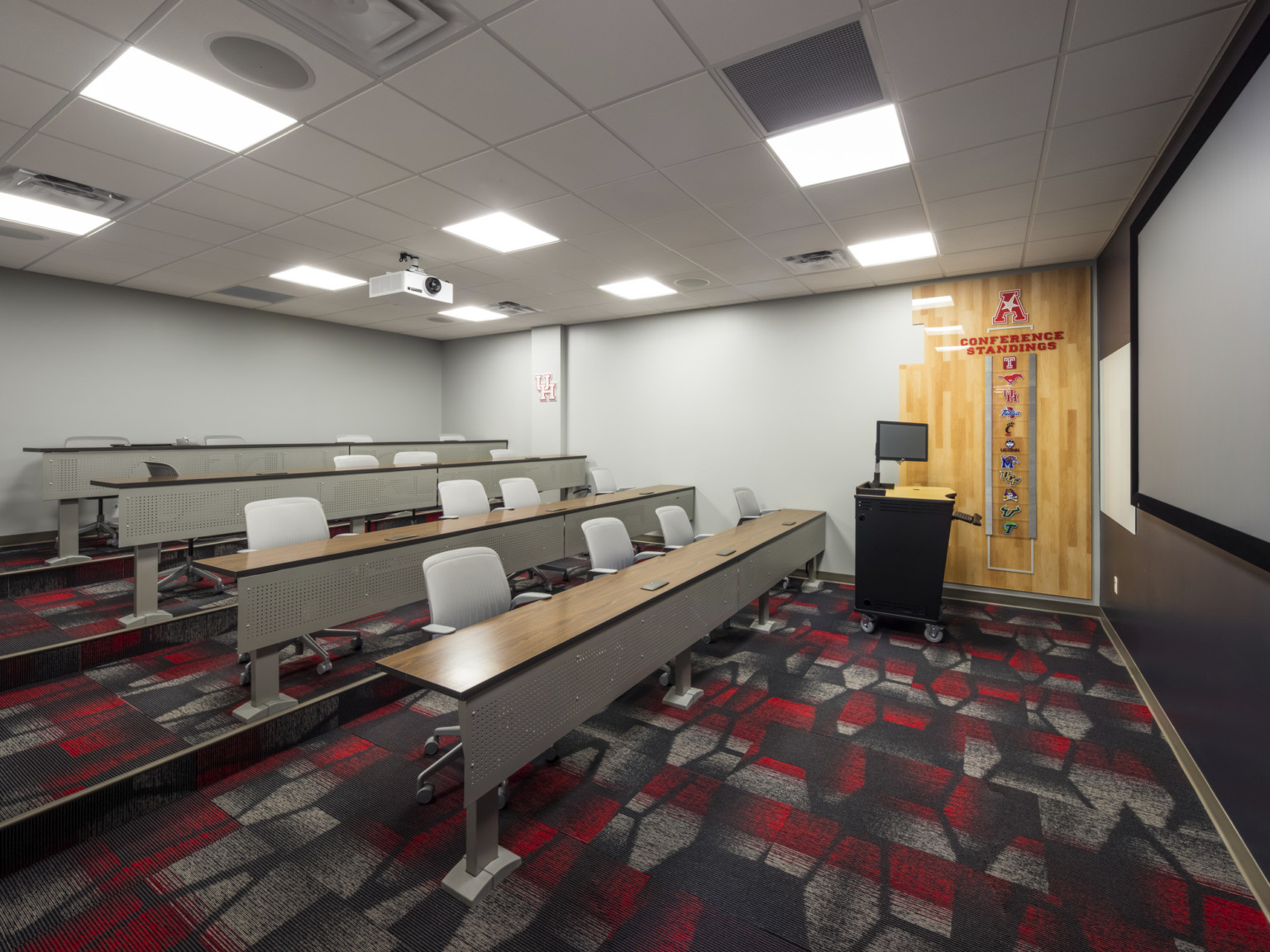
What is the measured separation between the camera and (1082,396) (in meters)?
4.77

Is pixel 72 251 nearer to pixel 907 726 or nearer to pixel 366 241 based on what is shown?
pixel 366 241

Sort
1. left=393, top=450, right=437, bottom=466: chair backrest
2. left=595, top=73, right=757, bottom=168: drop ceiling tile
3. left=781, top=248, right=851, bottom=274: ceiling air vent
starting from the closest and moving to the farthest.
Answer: left=595, top=73, right=757, bottom=168: drop ceiling tile
left=781, top=248, right=851, bottom=274: ceiling air vent
left=393, top=450, right=437, bottom=466: chair backrest

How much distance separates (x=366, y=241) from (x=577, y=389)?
3.59m

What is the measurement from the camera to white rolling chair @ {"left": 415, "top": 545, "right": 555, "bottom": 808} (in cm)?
253

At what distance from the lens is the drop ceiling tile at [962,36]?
6.59ft

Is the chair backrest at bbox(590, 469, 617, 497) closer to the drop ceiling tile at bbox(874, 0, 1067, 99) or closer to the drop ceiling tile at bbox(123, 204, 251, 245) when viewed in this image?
the drop ceiling tile at bbox(123, 204, 251, 245)

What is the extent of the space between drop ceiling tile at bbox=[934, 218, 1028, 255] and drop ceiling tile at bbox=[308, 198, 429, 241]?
393 cm

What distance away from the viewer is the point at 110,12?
6.79 ft

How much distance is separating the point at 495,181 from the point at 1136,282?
3.86m

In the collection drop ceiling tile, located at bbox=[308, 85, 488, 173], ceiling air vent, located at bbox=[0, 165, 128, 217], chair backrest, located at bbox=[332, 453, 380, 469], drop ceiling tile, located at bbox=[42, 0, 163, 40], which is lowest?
chair backrest, located at bbox=[332, 453, 380, 469]

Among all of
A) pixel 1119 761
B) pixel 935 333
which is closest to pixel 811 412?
pixel 935 333

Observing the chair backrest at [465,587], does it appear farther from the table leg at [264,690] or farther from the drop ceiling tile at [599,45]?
the drop ceiling tile at [599,45]

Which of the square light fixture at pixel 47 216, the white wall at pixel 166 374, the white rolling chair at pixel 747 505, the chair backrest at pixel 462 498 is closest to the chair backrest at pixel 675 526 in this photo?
the white rolling chair at pixel 747 505

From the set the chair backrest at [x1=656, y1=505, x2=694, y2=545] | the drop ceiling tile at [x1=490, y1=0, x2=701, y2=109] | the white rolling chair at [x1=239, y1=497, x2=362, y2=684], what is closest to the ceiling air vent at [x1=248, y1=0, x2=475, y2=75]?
the drop ceiling tile at [x1=490, y1=0, x2=701, y2=109]
